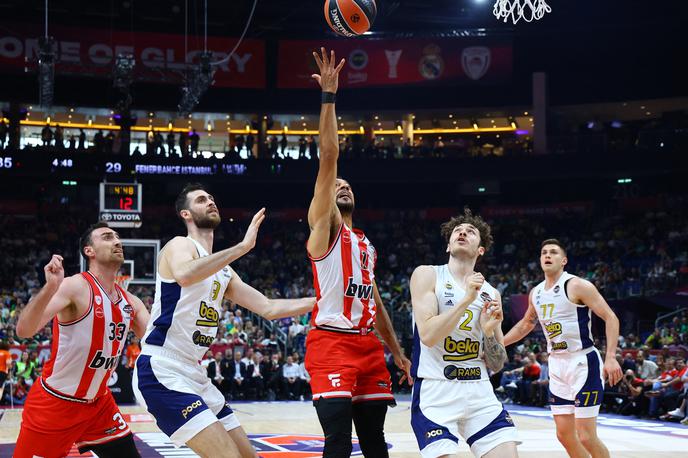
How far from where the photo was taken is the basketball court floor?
438 inches

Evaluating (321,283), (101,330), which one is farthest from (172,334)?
(321,283)

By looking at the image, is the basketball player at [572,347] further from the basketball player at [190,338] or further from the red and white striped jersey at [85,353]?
the red and white striped jersey at [85,353]

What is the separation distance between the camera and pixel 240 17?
38.2 m

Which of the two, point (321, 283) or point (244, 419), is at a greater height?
point (321, 283)

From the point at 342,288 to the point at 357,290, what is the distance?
121 mm

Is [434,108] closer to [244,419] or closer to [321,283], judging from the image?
[244,419]

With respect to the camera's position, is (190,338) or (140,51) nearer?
(190,338)

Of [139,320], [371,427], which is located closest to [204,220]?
[139,320]

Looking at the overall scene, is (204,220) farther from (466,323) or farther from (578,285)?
(578,285)

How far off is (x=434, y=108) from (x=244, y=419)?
84.2 feet

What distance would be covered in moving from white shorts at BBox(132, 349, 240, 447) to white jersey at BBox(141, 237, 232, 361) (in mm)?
91

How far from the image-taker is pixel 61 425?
6332mm

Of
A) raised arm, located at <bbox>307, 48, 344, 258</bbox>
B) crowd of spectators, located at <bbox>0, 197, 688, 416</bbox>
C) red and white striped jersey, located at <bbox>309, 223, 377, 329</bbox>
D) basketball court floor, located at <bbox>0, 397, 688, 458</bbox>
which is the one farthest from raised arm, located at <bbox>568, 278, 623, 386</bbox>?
crowd of spectators, located at <bbox>0, 197, 688, 416</bbox>

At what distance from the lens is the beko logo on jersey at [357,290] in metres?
6.29
